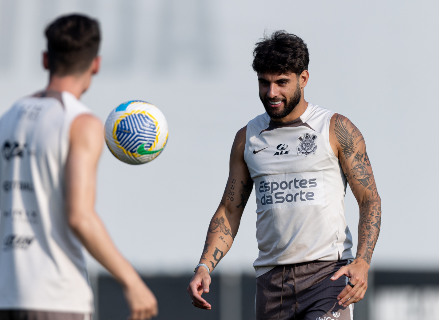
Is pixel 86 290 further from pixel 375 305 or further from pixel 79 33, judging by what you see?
pixel 375 305

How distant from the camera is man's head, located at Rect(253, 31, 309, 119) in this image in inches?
170

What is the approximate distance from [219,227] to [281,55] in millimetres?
1340

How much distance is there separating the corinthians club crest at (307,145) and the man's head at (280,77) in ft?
0.75

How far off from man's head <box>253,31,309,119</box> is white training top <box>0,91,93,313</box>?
187cm

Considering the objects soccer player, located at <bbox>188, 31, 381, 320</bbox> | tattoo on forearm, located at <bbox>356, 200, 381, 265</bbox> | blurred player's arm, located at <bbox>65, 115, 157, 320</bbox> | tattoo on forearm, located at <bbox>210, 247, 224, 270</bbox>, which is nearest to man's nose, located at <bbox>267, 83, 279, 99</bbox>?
soccer player, located at <bbox>188, 31, 381, 320</bbox>

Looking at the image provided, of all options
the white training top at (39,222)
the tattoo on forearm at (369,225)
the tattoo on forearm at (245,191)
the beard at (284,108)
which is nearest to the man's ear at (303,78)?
the beard at (284,108)

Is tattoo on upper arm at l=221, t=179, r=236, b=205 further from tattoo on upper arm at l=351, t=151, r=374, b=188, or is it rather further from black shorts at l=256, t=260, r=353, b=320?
tattoo on upper arm at l=351, t=151, r=374, b=188

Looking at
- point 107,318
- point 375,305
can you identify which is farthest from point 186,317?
point 375,305

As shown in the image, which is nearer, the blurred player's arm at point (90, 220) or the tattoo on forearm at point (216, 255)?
the blurred player's arm at point (90, 220)

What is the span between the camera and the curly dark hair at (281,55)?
171 inches

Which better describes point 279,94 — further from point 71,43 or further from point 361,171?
point 71,43

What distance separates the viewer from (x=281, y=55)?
4.37 m

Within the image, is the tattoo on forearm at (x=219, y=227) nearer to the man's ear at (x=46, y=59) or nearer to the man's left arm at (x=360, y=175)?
the man's left arm at (x=360, y=175)

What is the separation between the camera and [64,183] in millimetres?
2701
